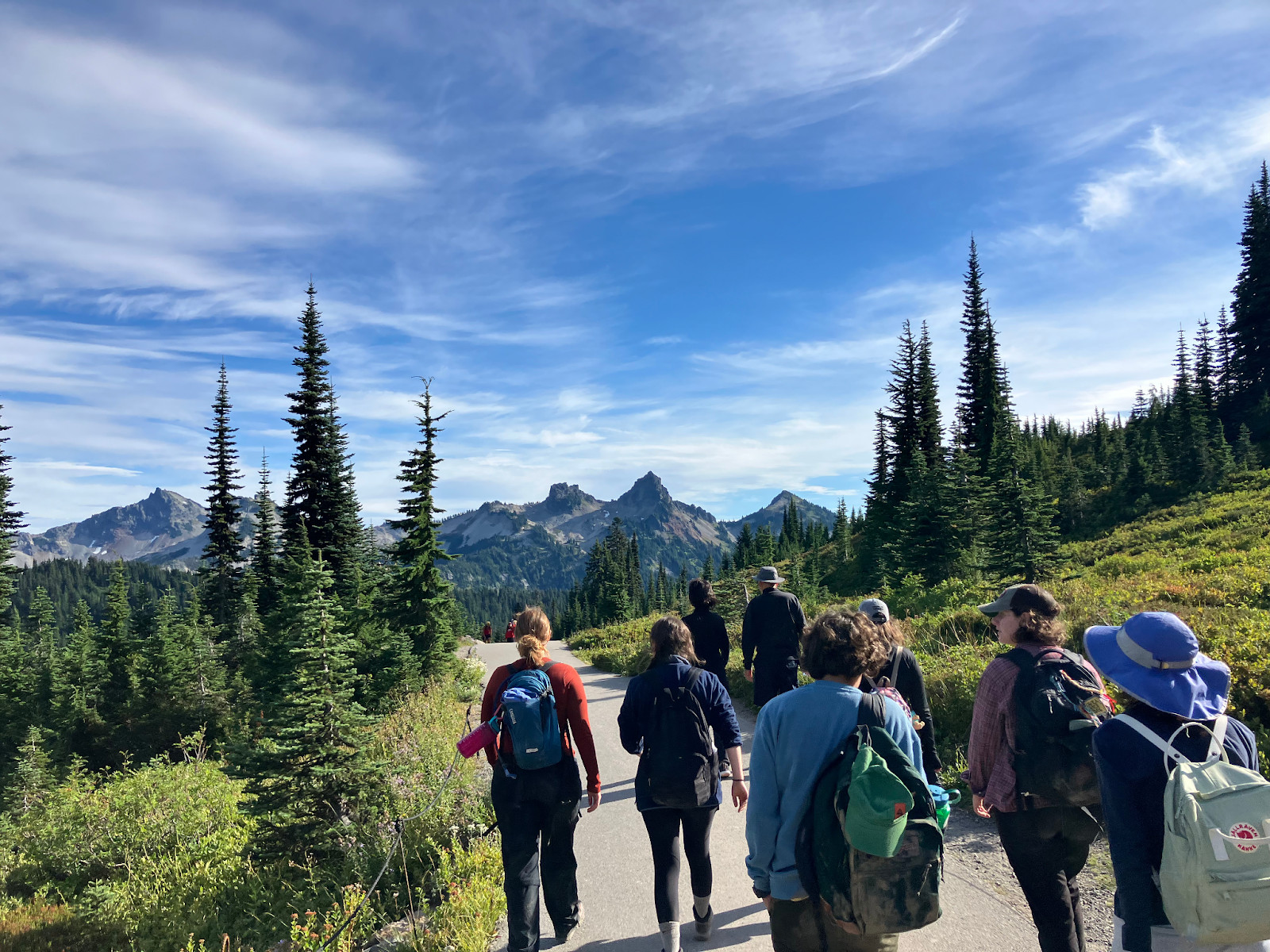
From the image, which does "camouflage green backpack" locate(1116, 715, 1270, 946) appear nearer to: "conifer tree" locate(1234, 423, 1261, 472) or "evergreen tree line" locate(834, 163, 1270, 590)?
"evergreen tree line" locate(834, 163, 1270, 590)

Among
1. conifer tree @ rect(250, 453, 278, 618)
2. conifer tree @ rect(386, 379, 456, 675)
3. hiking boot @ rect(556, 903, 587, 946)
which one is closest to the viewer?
hiking boot @ rect(556, 903, 587, 946)

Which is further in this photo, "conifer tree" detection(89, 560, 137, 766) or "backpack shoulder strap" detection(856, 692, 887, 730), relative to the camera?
"conifer tree" detection(89, 560, 137, 766)

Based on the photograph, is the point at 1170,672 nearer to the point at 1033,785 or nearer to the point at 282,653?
the point at 1033,785

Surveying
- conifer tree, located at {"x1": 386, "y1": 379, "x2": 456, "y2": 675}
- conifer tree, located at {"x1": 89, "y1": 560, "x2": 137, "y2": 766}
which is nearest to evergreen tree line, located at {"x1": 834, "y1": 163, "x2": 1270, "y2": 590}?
conifer tree, located at {"x1": 386, "y1": 379, "x2": 456, "y2": 675}

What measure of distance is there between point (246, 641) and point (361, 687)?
19.2 m

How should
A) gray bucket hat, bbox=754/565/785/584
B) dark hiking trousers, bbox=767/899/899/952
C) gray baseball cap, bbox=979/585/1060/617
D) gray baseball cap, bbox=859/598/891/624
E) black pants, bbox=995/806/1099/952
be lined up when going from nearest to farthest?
dark hiking trousers, bbox=767/899/899/952 → black pants, bbox=995/806/1099/952 → gray baseball cap, bbox=979/585/1060/617 → gray baseball cap, bbox=859/598/891/624 → gray bucket hat, bbox=754/565/785/584

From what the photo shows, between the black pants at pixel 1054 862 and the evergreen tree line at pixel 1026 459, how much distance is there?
23145 mm

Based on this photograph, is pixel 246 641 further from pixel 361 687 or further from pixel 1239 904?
pixel 1239 904

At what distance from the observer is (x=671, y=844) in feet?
14.5

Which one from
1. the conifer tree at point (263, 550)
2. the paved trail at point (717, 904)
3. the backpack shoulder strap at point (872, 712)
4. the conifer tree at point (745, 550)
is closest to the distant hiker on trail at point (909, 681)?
the paved trail at point (717, 904)

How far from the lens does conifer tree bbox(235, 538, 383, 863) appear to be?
8.39 meters

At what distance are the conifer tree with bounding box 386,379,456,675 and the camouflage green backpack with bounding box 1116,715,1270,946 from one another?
21.5 metres

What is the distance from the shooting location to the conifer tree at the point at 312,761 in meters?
8.39

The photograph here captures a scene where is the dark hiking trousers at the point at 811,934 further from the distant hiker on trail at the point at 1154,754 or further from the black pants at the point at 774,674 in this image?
the black pants at the point at 774,674
